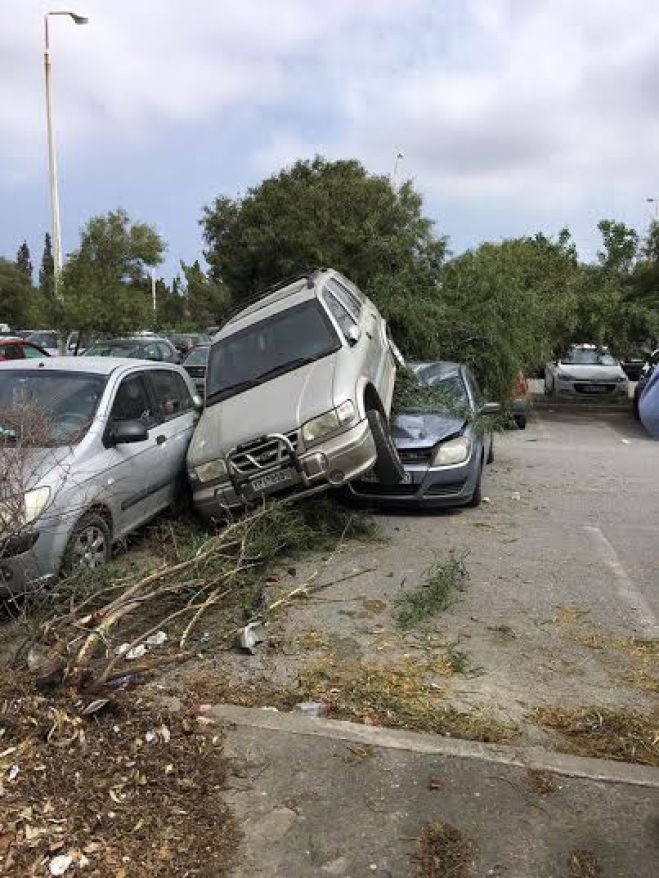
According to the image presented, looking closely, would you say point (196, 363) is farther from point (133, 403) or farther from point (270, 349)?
point (133, 403)

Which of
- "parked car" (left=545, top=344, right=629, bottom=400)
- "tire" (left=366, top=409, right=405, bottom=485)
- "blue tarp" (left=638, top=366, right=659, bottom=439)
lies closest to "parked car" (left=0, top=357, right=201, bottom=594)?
"tire" (left=366, top=409, right=405, bottom=485)

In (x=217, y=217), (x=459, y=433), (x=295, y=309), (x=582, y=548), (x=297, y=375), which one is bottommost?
(x=582, y=548)

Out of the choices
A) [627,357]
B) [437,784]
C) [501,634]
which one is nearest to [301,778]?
[437,784]

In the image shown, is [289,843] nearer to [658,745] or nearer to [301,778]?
[301,778]

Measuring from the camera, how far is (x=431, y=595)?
5.48 meters

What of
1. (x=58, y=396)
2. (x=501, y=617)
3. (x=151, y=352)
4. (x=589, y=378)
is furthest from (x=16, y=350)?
(x=589, y=378)

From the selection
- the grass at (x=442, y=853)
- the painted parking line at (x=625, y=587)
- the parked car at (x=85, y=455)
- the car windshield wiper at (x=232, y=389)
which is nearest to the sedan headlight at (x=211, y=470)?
the parked car at (x=85, y=455)

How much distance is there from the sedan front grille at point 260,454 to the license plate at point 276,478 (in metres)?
0.06

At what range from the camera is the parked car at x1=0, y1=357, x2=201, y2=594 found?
4.80 meters

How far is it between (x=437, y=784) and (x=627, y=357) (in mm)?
17773

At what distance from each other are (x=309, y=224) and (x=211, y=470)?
56.1ft

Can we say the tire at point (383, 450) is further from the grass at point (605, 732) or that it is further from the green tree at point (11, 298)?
the green tree at point (11, 298)

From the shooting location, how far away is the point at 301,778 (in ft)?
11.2

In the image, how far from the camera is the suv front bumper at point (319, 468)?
644 centimetres
